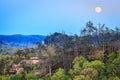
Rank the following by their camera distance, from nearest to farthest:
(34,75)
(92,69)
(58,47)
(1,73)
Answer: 1. (92,69)
2. (34,75)
3. (1,73)
4. (58,47)

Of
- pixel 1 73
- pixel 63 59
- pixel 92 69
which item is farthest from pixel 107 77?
pixel 1 73

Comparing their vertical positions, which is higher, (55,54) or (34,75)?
(55,54)

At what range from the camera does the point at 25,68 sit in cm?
7469

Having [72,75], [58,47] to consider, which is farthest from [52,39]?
[72,75]

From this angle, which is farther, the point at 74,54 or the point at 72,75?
the point at 74,54

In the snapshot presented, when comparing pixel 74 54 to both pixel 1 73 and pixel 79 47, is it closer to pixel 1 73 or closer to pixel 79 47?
pixel 79 47

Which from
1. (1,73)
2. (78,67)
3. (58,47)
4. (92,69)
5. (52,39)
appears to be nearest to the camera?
(92,69)

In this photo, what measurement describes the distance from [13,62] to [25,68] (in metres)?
5.66

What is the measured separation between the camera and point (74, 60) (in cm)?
6750

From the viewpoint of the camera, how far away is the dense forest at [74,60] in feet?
199

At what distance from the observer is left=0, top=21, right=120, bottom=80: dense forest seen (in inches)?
2388

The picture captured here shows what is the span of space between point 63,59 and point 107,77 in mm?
16300

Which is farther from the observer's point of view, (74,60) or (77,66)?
(74,60)

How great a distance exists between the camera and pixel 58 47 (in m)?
78.1
